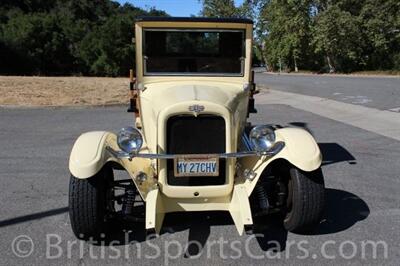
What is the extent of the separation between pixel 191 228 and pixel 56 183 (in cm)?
247

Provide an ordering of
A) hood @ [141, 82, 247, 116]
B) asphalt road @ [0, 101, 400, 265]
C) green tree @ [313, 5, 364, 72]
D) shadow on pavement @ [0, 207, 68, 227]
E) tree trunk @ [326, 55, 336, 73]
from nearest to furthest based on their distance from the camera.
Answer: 1. asphalt road @ [0, 101, 400, 265]
2. hood @ [141, 82, 247, 116]
3. shadow on pavement @ [0, 207, 68, 227]
4. green tree @ [313, 5, 364, 72]
5. tree trunk @ [326, 55, 336, 73]

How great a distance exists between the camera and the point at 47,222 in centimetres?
516

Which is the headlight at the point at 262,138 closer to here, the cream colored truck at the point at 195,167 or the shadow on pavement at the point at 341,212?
the cream colored truck at the point at 195,167

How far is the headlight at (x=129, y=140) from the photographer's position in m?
4.77

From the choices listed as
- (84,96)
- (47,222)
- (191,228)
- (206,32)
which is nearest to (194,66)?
(206,32)

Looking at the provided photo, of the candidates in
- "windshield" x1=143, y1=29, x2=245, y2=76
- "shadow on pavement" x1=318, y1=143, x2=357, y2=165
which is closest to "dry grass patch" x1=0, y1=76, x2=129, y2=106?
"shadow on pavement" x1=318, y1=143, x2=357, y2=165

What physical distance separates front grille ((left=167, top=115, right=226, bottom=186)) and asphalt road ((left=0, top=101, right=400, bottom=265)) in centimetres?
56

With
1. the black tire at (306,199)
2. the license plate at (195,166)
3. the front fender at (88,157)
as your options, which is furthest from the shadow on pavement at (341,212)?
the front fender at (88,157)

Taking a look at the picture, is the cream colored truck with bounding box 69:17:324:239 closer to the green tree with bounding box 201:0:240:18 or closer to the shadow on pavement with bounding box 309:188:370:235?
the shadow on pavement with bounding box 309:188:370:235

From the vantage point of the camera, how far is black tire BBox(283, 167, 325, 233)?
4.58 metres

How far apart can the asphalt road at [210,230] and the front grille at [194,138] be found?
559 millimetres

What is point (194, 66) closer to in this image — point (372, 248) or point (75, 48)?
point (372, 248)

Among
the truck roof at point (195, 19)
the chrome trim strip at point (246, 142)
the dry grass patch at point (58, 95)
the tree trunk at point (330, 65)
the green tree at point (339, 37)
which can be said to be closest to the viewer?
the chrome trim strip at point (246, 142)

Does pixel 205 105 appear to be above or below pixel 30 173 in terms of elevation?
above
